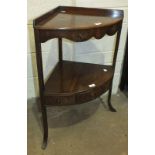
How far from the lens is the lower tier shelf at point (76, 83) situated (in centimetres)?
139

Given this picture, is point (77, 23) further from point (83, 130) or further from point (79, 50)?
point (83, 130)

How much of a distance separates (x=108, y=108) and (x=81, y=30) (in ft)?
2.56

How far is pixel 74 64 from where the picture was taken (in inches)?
67.7

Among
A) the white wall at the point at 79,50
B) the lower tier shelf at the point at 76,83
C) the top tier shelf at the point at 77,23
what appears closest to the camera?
the top tier shelf at the point at 77,23

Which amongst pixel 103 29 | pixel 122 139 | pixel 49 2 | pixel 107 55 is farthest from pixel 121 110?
pixel 49 2

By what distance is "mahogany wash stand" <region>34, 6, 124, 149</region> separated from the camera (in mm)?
1222

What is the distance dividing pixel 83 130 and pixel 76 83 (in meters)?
0.34

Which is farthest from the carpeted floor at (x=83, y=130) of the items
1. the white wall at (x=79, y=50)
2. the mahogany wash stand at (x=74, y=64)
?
the white wall at (x=79, y=50)

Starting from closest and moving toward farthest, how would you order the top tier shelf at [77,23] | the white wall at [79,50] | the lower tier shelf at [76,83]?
the top tier shelf at [77,23] < the lower tier shelf at [76,83] < the white wall at [79,50]

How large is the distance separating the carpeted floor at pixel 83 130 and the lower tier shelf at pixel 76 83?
11.0 inches

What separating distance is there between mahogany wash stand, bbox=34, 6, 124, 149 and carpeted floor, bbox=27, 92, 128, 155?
9 cm

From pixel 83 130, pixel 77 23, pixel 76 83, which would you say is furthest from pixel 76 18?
pixel 83 130

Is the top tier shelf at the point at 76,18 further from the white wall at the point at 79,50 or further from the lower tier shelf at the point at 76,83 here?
the lower tier shelf at the point at 76,83

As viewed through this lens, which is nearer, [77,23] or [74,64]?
[77,23]
